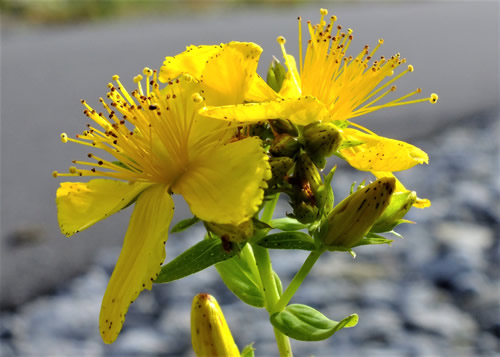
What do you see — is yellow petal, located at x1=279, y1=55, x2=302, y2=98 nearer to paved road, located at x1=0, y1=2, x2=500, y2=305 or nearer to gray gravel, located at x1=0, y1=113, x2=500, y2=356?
gray gravel, located at x1=0, y1=113, x2=500, y2=356

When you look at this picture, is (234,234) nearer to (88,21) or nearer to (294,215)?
(294,215)

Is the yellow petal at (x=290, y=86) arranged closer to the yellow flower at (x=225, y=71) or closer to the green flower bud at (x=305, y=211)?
the yellow flower at (x=225, y=71)

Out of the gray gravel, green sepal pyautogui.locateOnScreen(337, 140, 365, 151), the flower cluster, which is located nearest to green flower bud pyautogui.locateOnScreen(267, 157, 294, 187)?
the flower cluster

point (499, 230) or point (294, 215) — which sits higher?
point (294, 215)

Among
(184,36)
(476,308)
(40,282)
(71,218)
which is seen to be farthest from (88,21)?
(71,218)

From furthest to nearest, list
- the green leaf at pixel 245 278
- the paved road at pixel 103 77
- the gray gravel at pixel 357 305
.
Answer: the paved road at pixel 103 77
the gray gravel at pixel 357 305
the green leaf at pixel 245 278

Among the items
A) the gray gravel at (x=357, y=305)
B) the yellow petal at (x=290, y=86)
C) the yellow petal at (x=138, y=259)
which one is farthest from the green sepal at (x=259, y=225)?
the gray gravel at (x=357, y=305)
